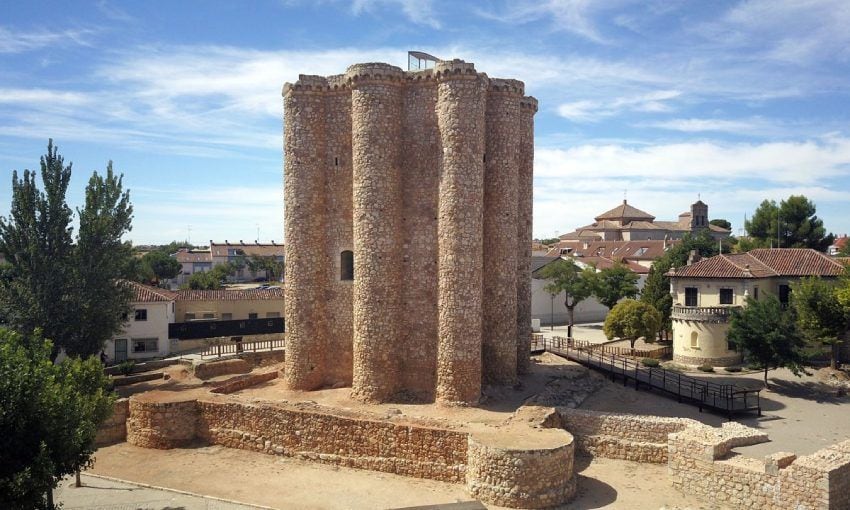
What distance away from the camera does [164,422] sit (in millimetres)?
18828

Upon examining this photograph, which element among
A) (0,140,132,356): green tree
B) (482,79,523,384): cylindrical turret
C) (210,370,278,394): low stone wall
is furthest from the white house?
(482,79,523,384): cylindrical turret

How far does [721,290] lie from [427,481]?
2147 centimetres

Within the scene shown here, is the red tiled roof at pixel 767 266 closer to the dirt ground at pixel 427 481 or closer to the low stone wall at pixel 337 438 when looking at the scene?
the dirt ground at pixel 427 481

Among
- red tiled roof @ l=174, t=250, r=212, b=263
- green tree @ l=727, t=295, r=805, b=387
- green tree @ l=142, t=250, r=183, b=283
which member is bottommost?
green tree @ l=727, t=295, r=805, b=387

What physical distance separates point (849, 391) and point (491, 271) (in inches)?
612

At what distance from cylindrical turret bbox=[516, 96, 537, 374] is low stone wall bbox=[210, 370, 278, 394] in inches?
374

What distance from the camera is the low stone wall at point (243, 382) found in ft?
70.1

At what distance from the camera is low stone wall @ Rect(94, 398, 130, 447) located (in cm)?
1933

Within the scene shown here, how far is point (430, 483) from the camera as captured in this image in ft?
52.0

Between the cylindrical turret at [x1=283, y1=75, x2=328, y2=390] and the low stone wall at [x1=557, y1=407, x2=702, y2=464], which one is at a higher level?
the cylindrical turret at [x1=283, y1=75, x2=328, y2=390]

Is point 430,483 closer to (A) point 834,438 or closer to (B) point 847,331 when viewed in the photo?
(A) point 834,438

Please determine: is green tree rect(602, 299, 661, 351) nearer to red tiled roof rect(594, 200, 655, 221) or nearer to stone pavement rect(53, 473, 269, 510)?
stone pavement rect(53, 473, 269, 510)

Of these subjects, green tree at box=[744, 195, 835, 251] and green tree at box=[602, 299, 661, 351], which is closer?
green tree at box=[602, 299, 661, 351]

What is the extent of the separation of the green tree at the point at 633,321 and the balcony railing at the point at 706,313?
2.26m
